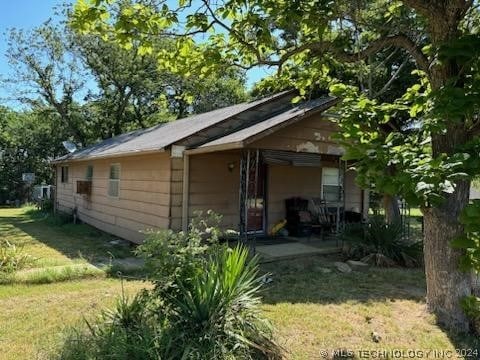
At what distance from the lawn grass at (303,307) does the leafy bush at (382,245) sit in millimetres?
396

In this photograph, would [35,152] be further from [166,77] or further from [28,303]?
[28,303]

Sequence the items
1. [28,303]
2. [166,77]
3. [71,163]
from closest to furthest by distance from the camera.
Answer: [28,303], [71,163], [166,77]

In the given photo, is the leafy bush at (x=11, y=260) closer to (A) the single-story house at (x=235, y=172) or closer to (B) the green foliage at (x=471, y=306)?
(A) the single-story house at (x=235, y=172)

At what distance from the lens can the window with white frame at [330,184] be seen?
38.8ft

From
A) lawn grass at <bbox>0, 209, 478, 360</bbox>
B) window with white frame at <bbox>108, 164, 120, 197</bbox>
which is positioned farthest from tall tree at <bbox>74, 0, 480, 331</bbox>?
window with white frame at <bbox>108, 164, 120, 197</bbox>

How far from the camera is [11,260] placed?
7.26 m

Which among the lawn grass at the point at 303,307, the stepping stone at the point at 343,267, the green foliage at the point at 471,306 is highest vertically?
the green foliage at the point at 471,306

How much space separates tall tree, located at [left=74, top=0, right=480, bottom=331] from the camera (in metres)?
3.63

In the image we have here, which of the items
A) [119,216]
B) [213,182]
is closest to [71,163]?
[119,216]

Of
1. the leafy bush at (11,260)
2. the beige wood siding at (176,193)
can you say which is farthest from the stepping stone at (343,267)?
the leafy bush at (11,260)

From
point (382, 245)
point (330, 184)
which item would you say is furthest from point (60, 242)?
point (382, 245)

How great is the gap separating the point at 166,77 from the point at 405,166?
72.2ft

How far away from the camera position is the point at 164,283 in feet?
12.7

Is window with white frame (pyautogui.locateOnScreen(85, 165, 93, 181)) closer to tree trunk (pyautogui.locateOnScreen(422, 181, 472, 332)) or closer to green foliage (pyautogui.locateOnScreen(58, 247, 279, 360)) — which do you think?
green foliage (pyautogui.locateOnScreen(58, 247, 279, 360))
